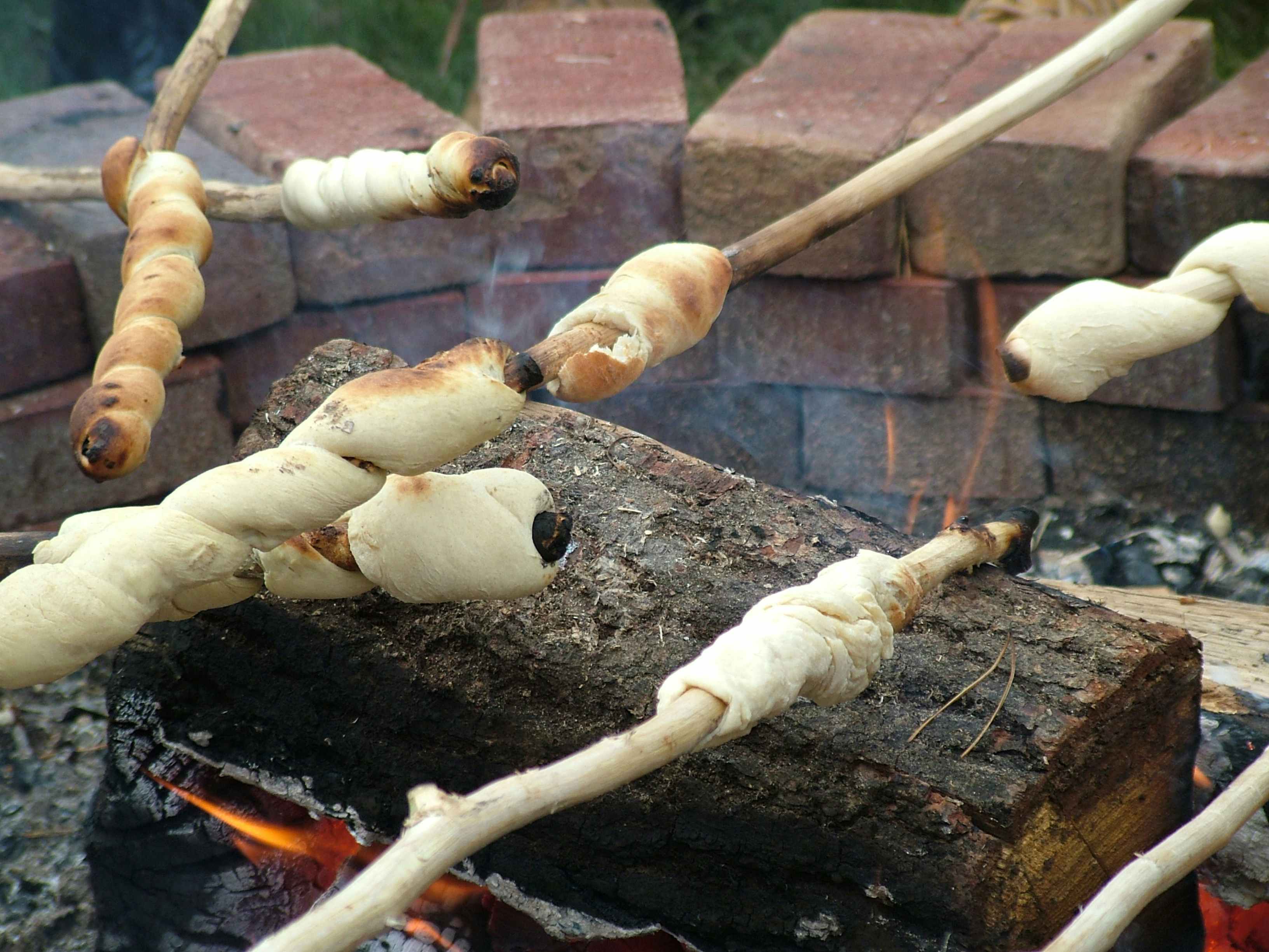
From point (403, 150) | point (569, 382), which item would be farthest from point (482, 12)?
point (569, 382)

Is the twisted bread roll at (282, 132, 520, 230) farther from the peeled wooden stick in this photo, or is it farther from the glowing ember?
the glowing ember

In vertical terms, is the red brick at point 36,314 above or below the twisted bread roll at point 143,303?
below

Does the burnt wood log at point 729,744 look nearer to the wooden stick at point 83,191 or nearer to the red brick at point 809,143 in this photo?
the wooden stick at point 83,191

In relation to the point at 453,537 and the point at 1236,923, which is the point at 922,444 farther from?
the point at 453,537

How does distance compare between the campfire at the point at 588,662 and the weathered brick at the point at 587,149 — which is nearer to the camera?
the campfire at the point at 588,662

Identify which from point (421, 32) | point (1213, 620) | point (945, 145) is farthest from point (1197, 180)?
point (421, 32)

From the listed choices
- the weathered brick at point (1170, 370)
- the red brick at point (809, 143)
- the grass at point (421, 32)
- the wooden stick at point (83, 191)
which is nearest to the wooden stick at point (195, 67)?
the wooden stick at point (83, 191)

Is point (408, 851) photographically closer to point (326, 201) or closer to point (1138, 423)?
point (326, 201)
